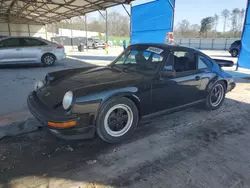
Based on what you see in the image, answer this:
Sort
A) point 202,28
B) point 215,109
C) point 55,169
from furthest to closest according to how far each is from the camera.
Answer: point 202,28, point 215,109, point 55,169

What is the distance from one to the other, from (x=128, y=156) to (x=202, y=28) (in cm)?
6221

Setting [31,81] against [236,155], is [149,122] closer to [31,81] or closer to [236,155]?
[236,155]

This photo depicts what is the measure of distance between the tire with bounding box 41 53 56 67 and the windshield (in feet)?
22.9

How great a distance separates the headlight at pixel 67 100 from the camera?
2.40m

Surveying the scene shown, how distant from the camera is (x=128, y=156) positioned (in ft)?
8.37

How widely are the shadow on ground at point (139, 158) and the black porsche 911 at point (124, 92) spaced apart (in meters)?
0.30

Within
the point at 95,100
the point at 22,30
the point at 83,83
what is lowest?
the point at 95,100

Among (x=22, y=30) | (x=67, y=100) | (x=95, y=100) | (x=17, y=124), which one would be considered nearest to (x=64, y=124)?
(x=67, y=100)

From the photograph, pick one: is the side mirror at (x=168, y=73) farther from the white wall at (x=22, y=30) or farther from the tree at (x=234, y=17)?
the tree at (x=234, y=17)

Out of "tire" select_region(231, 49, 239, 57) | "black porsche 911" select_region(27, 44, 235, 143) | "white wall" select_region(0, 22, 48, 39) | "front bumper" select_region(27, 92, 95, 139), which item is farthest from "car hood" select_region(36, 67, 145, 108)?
"white wall" select_region(0, 22, 48, 39)

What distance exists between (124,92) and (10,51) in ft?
26.6

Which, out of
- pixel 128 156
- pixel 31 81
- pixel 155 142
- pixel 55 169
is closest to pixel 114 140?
pixel 128 156

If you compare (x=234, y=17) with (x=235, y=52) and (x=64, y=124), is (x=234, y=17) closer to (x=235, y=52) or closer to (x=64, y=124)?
(x=235, y=52)

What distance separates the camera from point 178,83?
3.31 m
